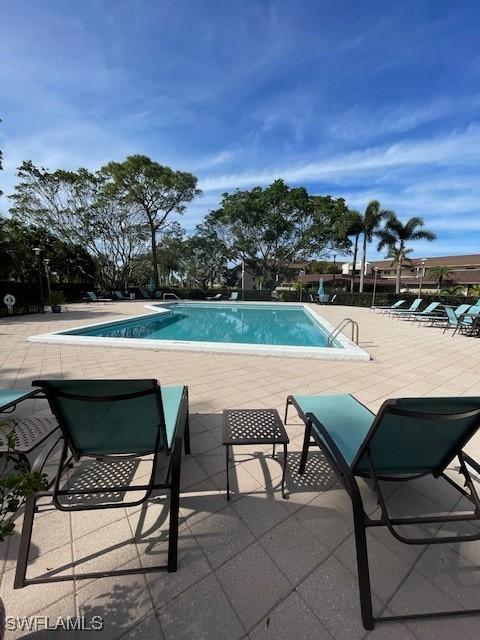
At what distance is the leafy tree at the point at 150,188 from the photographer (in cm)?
2220

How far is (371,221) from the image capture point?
24.0 meters

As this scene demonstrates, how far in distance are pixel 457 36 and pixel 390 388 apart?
7.39 meters

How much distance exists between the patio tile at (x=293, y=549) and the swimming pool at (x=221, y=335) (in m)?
3.95

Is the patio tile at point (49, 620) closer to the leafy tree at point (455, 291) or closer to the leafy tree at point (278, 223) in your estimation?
the leafy tree at point (455, 291)

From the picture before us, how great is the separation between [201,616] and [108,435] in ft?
3.11

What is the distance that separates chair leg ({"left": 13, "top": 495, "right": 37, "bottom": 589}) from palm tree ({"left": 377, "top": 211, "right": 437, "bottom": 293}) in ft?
91.3

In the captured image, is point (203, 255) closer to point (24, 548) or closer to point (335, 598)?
point (24, 548)

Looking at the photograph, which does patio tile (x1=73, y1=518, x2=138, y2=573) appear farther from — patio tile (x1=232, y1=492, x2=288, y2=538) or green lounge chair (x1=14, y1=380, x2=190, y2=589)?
patio tile (x1=232, y1=492, x2=288, y2=538)

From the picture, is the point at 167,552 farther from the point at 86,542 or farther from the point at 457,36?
the point at 457,36

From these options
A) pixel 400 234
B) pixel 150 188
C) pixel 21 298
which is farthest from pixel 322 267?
pixel 21 298

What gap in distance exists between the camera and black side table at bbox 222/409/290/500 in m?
1.86

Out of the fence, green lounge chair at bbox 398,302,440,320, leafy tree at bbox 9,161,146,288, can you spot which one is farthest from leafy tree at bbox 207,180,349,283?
the fence

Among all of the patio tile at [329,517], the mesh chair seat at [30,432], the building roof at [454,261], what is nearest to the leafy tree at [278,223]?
the building roof at [454,261]

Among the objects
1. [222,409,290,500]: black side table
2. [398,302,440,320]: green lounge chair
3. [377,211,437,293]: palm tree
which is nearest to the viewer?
[222,409,290,500]: black side table
